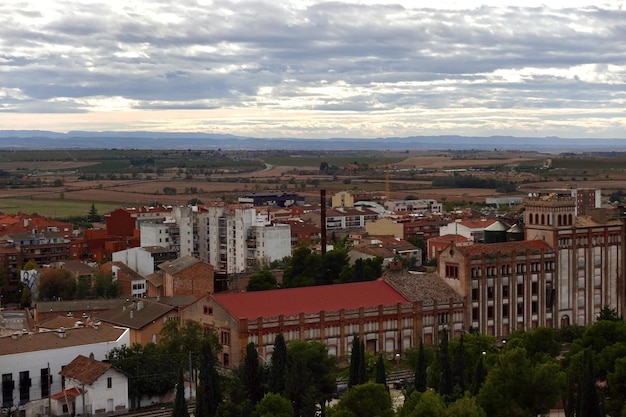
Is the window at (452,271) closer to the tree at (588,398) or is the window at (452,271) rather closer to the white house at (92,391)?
the white house at (92,391)

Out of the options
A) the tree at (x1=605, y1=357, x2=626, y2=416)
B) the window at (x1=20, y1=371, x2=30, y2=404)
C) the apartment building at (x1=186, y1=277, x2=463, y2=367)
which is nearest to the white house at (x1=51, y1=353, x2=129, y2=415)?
the window at (x1=20, y1=371, x2=30, y2=404)

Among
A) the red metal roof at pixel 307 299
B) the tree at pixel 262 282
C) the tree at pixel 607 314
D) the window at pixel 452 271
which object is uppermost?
the window at pixel 452 271

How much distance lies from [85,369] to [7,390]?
454cm

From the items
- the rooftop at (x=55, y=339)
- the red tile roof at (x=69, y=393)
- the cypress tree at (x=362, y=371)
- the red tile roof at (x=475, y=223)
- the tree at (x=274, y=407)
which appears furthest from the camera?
the red tile roof at (x=475, y=223)

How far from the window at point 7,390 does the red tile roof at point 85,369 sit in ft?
9.03

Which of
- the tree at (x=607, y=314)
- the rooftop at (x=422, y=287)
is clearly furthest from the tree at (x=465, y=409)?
the tree at (x=607, y=314)

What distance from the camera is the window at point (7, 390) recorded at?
62250 millimetres

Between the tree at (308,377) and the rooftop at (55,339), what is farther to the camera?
the rooftop at (55,339)

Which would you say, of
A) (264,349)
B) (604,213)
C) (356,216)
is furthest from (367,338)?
(356,216)

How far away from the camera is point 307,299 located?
7444 cm

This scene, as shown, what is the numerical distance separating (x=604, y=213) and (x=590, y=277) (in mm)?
5520

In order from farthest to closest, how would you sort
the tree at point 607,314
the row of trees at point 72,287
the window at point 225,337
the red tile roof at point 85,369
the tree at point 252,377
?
the row of trees at point 72,287 < the tree at point 607,314 < the window at point 225,337 < the red tile roof at point 85,369 < the tree at point 252,377

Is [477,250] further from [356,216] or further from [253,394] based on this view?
[356,216]

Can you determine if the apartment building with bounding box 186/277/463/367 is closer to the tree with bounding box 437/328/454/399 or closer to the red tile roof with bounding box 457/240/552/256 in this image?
the red tile roof with bounding box 457/240/552/256
